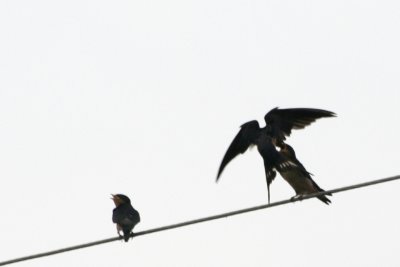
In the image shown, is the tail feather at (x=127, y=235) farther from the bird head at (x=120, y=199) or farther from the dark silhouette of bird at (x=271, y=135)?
the dark silhouette of bird at (x=271, y=135)

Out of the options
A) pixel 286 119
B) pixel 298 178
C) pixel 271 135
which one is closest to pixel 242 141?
pixel 271 135

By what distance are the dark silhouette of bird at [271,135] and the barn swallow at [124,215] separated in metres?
1.25

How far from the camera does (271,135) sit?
1080cm

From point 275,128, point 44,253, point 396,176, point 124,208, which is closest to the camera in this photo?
point 396,176

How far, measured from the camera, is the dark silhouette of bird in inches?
412

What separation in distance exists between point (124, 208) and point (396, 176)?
5.28 metres

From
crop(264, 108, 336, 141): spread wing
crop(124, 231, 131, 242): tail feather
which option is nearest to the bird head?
crop(124, 231, 131, 242): tail feather

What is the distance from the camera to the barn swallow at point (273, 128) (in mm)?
10586

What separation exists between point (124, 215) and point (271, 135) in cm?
189

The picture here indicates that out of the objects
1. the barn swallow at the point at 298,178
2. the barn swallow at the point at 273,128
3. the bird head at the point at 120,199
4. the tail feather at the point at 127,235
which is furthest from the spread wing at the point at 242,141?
the bird head at the point at 120,199

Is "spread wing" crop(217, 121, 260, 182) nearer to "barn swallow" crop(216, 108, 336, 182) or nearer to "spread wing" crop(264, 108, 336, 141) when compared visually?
"barn swallow" crop(216, 108, 336, 182)

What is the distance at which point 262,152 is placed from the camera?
10.6 metres

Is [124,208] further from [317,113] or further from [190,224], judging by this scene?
[190,224]

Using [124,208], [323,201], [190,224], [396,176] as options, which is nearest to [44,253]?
[190,224]
